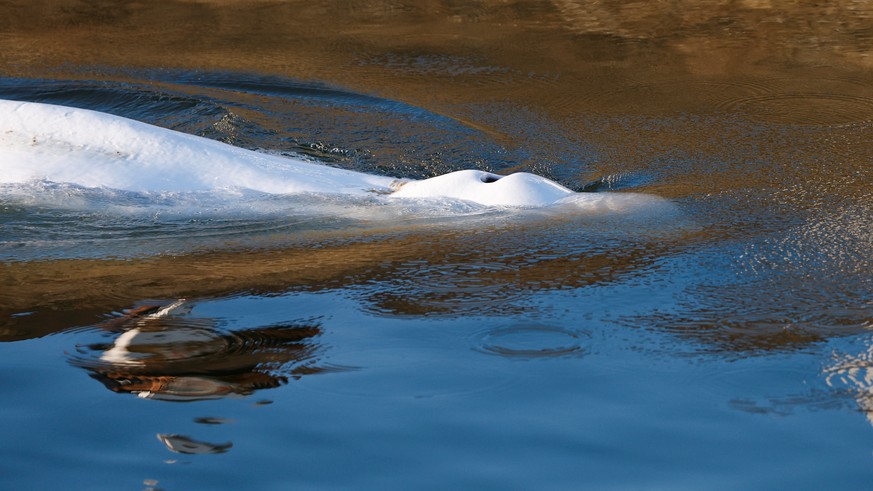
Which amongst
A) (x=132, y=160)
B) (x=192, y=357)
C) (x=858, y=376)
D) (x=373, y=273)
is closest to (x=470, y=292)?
(x=373, y=273)

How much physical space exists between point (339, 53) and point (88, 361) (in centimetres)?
386

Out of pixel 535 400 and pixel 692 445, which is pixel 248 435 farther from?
pixel 692 445

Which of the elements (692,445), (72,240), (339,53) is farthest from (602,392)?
(339,53)

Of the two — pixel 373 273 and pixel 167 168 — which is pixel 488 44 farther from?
pixel 373 273

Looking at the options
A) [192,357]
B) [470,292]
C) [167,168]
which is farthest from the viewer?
[167,168]

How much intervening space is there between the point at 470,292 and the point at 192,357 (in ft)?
2.45

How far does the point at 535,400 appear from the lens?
2062 millimetres

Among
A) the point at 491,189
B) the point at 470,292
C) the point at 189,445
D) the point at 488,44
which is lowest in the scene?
the point at 189,445

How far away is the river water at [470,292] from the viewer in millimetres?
1872

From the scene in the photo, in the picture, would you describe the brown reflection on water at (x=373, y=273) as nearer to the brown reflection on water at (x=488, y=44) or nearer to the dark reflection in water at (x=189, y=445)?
the dark reflection in water at (x=189, y=445)

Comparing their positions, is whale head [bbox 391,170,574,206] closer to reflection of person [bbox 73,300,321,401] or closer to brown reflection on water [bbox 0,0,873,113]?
reflection of person [bbox 73,300,321,401]

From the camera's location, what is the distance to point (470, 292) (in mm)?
2686

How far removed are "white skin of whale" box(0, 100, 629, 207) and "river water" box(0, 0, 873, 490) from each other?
0.09 metres

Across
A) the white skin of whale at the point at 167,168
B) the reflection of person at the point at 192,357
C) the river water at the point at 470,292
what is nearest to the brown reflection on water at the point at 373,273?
the river water at the point at 470,292
